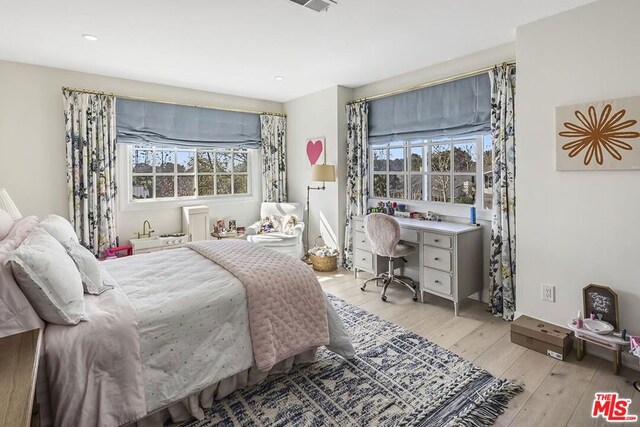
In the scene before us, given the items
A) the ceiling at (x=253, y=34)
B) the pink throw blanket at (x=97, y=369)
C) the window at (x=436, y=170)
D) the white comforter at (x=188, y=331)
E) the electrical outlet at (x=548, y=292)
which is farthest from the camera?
the window at (x=436, y=170)

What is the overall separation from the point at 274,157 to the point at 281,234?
1388 millimetres

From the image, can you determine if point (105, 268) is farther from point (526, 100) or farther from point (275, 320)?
point (526, 100)

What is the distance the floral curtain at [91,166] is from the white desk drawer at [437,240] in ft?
11.9

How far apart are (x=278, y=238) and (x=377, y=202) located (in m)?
1.42

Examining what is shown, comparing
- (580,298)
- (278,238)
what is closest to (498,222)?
(580,298)

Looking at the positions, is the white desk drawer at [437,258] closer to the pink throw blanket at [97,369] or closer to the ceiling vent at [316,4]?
the ceiling vent at [316,4]

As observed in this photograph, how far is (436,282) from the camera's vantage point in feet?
11.1

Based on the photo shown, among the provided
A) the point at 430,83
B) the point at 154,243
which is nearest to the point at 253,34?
the point at 430,83

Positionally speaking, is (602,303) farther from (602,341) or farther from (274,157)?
(274,157)

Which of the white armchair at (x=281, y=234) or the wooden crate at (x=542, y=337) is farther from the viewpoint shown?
the white armchair at (x=281, y=234)

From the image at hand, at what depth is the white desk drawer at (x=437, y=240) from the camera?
Result: 3244mm

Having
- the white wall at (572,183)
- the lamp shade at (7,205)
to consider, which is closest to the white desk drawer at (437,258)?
the white wall at (572,183)

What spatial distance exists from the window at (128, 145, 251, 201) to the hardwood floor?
2660 millimetres

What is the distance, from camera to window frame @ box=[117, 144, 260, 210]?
4355 millimetres
